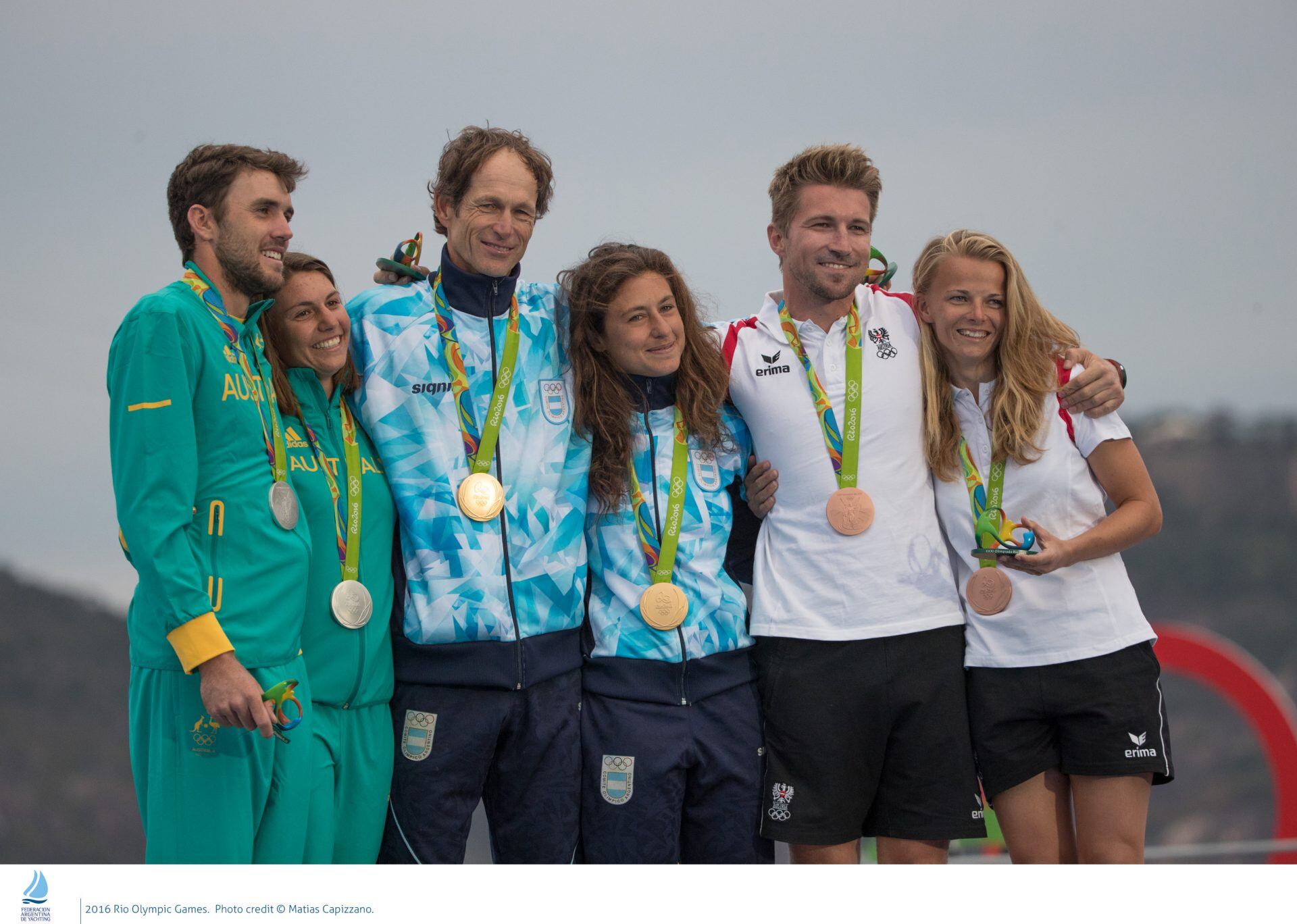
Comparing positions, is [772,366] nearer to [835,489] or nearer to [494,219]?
[835,489]

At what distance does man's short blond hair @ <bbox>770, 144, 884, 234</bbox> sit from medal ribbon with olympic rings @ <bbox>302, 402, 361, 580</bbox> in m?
1.22

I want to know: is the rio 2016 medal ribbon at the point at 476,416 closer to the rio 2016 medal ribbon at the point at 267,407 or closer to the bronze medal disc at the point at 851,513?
the rio 2016 medal ribbon at the point at 267,407

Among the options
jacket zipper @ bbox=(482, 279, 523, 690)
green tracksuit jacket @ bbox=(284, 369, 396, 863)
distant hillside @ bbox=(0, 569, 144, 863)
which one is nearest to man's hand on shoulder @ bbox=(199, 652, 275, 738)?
green tracksuit jacket @ bbox=(284, 369, 396, 863)

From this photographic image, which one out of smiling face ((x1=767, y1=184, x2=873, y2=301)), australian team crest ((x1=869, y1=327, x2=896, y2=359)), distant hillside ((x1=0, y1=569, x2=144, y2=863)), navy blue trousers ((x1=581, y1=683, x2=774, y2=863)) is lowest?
distant hillside ((x1=0, y1=569, x2=144, y2=863))

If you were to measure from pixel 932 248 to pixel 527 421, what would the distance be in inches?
42.8

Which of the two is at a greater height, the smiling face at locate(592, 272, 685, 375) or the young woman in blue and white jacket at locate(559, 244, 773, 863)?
the smiling face at locate(592, 272, 685, 375)

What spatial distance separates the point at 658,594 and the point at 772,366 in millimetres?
640

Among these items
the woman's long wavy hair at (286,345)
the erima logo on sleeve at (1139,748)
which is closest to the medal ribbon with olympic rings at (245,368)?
the woman's long wavy hair at (286,345)

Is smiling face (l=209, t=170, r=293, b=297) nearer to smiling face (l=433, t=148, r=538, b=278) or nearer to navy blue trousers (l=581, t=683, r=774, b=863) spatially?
smiling face (l=433, t=148, r=538, b=278)

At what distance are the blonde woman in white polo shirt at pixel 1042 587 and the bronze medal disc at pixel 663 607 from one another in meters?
0.68

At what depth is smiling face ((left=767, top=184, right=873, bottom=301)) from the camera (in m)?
2.62

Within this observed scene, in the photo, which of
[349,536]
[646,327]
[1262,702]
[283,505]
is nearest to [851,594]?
[646,327]

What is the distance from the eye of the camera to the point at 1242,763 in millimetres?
15109

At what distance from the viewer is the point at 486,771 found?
2.46 metres
